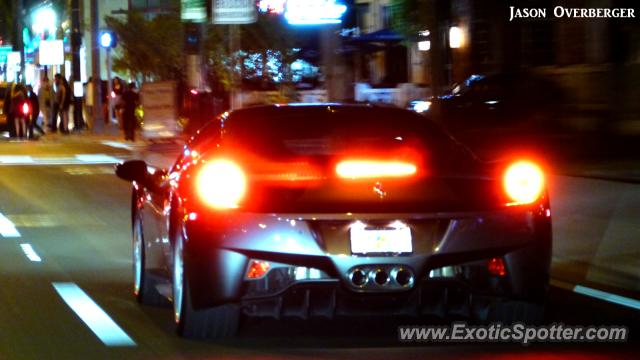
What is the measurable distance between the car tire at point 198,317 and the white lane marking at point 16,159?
17367 millimetres

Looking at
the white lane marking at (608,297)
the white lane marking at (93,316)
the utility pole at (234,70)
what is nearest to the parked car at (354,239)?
the white lane marking at (93,316)

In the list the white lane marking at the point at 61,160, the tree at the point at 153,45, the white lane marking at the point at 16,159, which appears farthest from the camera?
the tree at the point at 153,45

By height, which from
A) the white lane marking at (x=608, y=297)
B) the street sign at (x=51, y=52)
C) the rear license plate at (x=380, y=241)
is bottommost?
the white lane marking at (x=608, y=297)

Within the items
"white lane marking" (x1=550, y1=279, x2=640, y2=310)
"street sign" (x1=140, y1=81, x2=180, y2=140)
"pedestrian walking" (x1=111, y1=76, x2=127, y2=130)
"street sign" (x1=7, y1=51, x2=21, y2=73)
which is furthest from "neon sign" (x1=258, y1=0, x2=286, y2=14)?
"white lane marking" (x1=550, y1=279, x2=640, y2=310)

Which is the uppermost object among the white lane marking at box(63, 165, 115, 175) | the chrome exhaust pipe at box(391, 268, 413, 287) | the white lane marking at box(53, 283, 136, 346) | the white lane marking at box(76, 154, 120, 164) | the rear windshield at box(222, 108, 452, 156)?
the rear windshield at box(222, 108, 452, 156)

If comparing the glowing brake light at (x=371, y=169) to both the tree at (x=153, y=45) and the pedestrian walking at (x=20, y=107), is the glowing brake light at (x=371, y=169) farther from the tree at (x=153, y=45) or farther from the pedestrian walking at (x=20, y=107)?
the tree at (x=153, y=45)

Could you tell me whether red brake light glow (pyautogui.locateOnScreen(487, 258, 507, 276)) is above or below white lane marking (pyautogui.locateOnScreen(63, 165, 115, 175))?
above

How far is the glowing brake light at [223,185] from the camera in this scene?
19.1 feet

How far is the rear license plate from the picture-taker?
18.7 feet

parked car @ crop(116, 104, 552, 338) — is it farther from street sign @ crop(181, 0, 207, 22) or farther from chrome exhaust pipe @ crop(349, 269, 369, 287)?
street sign @ crop(181, 0, 207, 22)

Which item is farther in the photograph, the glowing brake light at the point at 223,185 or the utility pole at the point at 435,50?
the utility pole at the point at 435,50

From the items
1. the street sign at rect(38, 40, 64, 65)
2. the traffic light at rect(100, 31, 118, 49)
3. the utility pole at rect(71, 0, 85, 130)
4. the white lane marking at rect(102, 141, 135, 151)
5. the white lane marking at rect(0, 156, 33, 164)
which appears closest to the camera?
the white lane marking at rect(0, 156, 33, 164)

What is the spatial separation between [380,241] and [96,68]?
28.5 m

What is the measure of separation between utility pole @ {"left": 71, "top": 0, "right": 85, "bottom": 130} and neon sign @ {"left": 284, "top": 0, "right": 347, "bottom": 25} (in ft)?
33.0
